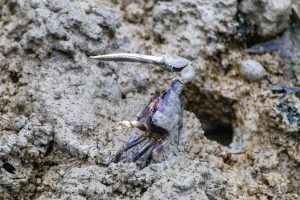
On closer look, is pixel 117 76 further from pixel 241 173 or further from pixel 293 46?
pixel 293 46

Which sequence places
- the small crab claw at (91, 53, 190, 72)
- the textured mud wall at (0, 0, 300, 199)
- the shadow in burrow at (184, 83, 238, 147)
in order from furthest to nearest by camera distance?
1. the shadow in burrow at (184, 83, 238, 147)
2. the small crab claw at (91, 53, 190, 72)
3. the textured mud wall at (0, 0, 300, 199)

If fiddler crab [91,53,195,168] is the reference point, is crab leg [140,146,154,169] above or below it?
below

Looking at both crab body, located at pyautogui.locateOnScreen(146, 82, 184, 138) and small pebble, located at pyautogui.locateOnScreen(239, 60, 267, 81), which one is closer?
crab body, located at pyautogui.locateOnScreen(146, 82, 184, 138)

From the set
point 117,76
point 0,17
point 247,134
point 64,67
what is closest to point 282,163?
point 247,134

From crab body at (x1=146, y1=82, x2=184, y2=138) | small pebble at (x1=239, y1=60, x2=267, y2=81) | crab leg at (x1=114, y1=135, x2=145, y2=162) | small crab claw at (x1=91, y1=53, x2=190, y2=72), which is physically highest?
small crab claw at (x1=91, y1=53, x2=190, y2=72)

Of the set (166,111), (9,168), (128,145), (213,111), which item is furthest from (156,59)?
(9,168)

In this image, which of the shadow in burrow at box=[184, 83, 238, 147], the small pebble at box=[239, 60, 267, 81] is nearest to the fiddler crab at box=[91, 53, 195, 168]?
the shadow in burrow at box=[184, 83, 238, 147]

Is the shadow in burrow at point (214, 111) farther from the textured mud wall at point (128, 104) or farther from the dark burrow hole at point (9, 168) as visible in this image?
the dark burrow hole at point (9, 168)

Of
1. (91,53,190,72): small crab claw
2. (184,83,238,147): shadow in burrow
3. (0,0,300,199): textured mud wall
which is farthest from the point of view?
(184,83,238,147): shadow in burrow

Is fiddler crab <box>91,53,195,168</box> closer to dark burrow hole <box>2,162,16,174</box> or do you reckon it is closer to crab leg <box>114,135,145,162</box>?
crab leg <box>114,135,145,162</box>
